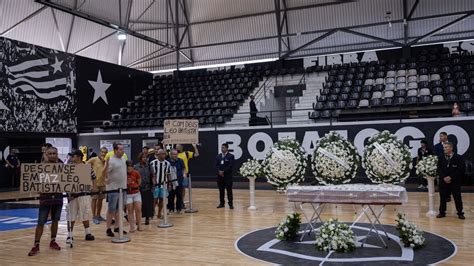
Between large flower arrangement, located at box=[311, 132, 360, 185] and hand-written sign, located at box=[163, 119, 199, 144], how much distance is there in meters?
4.19

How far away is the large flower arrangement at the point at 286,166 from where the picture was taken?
7.60 metres

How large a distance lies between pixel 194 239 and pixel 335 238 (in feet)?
8.08

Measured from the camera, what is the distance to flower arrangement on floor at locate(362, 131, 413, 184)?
7082mm

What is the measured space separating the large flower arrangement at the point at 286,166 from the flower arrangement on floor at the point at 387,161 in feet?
3.77

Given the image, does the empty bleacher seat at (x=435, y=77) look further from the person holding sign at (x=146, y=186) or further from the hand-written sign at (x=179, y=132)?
the person holding sign at (x=146, y=186)

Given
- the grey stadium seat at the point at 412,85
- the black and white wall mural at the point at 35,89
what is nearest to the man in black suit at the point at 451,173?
the grey stadium seat at the point at 412,85

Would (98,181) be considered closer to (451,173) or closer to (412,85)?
(451,173)

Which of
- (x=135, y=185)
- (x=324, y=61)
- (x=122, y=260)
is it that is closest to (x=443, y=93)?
(x=324, y=61)

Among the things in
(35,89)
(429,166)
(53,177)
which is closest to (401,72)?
(429,166)

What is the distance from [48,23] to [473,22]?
18759mm

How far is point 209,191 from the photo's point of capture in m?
14.3

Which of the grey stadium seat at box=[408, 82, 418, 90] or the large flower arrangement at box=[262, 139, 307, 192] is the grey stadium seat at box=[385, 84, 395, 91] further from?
the large flower arrangement at box=[262, 139, 307, 192]

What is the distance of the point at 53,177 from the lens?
6.34m

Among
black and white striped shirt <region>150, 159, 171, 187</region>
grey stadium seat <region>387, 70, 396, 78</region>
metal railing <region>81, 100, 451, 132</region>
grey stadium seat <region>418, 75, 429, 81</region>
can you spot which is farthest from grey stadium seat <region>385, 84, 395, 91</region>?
black and white striped shirt <region>150, 159, 171, 187</region>
